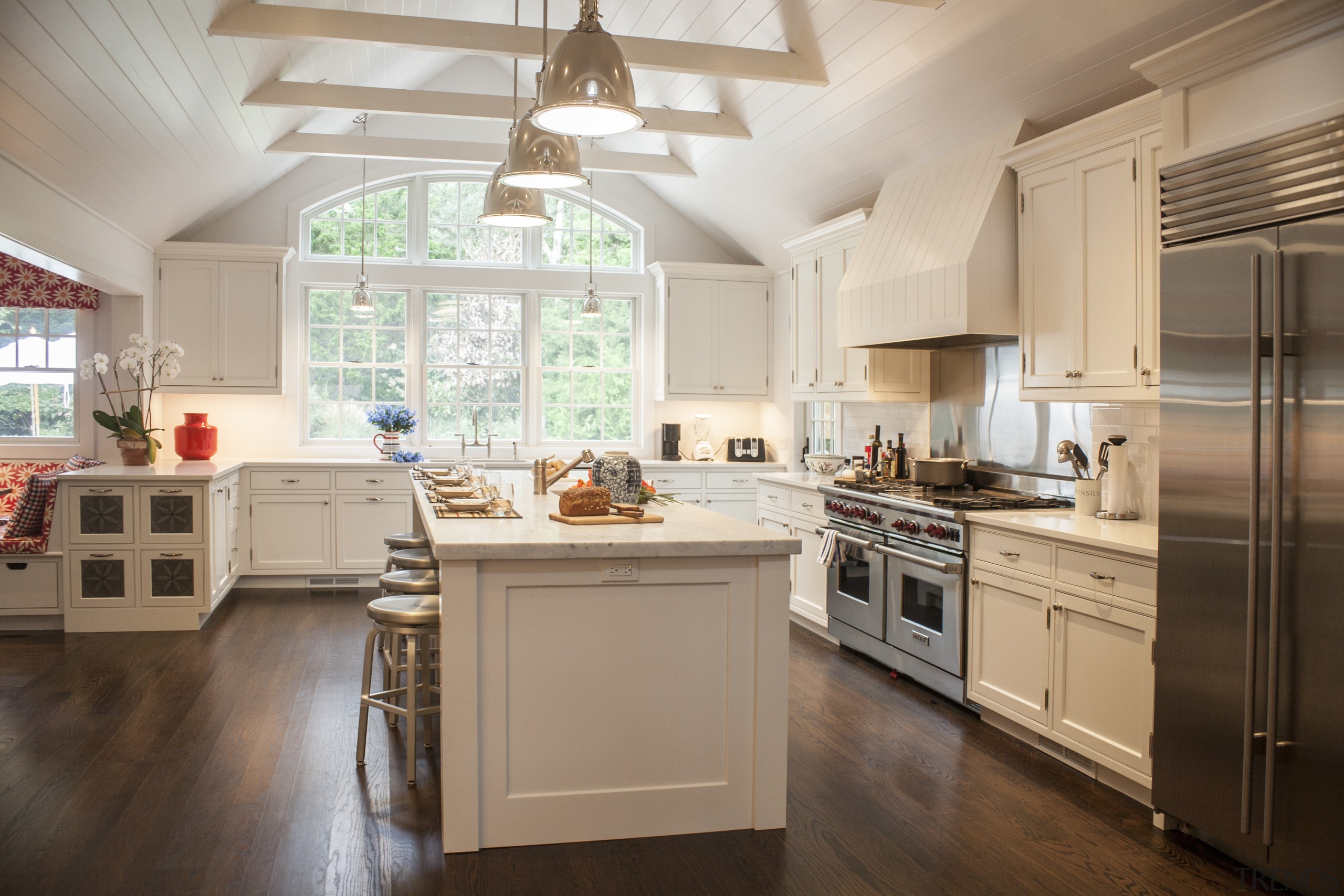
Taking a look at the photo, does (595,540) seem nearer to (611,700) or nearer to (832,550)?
(611,700)

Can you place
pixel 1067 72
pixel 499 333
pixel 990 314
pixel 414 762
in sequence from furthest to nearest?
pixel 499 333 → pixel 990 314 → pixel 1067 72 → pixel 414 762

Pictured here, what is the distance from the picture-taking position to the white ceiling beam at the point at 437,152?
635 centimetres

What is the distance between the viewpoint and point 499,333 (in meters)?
7.74

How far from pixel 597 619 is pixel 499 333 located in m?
5.23

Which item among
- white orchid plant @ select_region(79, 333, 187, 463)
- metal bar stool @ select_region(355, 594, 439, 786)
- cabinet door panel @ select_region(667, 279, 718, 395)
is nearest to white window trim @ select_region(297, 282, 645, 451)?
cabinet door panel @ select_region(667, 279, 718, 395)

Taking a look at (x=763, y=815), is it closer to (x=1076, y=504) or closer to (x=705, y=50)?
(x=1076, y=504)

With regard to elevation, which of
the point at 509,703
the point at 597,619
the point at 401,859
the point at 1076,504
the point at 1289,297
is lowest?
the point at 401,859

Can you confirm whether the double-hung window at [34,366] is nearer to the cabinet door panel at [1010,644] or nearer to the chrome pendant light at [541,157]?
the chrome pendant light at [541,157]

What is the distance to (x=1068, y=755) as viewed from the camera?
3531 millimetres

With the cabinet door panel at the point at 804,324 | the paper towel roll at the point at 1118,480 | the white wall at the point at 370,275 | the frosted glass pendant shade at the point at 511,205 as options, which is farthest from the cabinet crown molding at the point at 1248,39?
the white wall at the point at 370,275

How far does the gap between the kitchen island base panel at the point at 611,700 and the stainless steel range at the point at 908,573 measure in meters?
1.46

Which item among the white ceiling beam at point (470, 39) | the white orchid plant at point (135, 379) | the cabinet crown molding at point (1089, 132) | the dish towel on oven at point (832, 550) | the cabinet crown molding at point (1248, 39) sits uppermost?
the white ceiling beam at point (470, 39)

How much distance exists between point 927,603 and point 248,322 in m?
5.24

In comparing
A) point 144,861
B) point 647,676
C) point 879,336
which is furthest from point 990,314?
point 144,861
